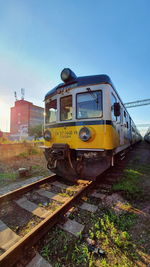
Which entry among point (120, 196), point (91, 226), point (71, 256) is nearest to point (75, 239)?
point (71, 256)

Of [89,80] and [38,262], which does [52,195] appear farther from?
[89,80]

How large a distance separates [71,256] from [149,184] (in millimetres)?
3246

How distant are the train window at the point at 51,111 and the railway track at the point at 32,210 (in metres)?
2.13

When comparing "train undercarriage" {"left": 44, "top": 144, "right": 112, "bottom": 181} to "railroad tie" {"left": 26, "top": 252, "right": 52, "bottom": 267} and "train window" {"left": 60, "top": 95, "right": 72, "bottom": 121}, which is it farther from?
"railroad tie" {"left": 26, "top": 252, "right": 52, "bottom": 267}

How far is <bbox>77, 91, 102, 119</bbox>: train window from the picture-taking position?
3.41 m

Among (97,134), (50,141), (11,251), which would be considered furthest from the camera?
(50,141)

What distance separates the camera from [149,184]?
379 cm

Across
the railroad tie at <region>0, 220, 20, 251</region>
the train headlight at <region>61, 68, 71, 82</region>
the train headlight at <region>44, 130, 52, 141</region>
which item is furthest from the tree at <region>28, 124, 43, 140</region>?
the railroad tie at <region>0, 220, 20, 251</region>

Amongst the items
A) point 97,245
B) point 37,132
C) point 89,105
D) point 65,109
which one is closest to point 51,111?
point 65,109

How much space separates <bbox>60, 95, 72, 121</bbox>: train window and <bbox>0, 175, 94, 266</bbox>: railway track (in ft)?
6.94

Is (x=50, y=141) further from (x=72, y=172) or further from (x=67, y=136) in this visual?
(x=72, y=172)

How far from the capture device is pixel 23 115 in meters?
53.2

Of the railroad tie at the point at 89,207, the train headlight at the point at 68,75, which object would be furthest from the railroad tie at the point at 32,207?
the train headlight at the point at 68,75

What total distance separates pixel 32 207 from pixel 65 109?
2.93 m
